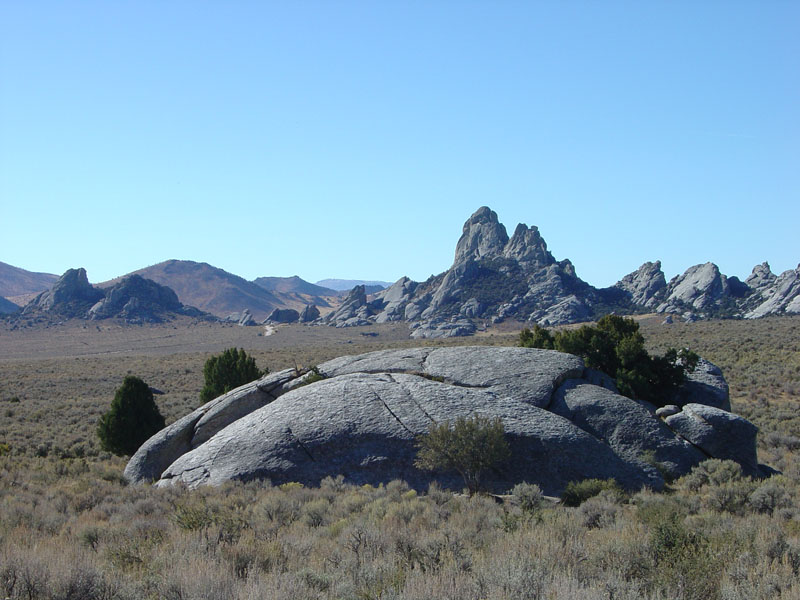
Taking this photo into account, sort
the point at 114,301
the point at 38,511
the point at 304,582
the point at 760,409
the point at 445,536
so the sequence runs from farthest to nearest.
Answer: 1. the point at 114,301
2. the point at 760,409
3. the point at 38,511
4. the point at 445,536
5. the point at 304,582

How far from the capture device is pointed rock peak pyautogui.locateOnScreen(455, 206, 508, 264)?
161250mm

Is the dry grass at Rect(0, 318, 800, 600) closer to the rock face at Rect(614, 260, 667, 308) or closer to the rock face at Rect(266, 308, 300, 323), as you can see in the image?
the rock face at Rect(614, 260, 667, 308)

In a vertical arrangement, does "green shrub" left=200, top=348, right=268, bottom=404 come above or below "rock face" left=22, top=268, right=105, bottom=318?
below

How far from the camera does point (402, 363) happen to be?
73.2 feet

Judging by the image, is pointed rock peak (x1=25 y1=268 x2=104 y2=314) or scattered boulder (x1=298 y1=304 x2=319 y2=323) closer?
pointed rock peak (x1=25 y1=268 x2=104 y2=314)

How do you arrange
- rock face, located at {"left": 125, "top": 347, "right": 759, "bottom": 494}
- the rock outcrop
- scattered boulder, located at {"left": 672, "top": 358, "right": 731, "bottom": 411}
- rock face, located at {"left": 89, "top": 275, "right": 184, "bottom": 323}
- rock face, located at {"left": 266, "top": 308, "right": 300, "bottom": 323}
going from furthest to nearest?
rock face, located at {"left": 266, "top": 308, "right": 300, "bottom": 323} < rock face, located at {"left": 89, "top": 275, "right": 184, "bottom": 323} < the rock outcrop < scattered boulder, located at {"left": 672, "top": 358, "right": 731, "bottom": 411} < rock face, located at {"left": 125, "top": 347, "right": 759, "bottom": 494}

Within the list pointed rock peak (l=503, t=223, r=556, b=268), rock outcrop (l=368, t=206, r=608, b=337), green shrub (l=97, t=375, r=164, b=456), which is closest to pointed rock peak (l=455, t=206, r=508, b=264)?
rock outcrop (l=368, t=206, r=608, b=337)

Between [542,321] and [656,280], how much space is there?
40.7 meters

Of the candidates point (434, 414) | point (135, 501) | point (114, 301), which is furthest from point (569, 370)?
point (114, 301)

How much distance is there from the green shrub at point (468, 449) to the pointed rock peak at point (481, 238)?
140557mm

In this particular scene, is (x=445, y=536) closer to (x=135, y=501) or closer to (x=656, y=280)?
(x=135, y=501)

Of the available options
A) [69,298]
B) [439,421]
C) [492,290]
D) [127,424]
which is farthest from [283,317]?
[439,421]

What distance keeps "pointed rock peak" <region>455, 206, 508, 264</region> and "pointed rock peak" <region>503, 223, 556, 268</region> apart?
3890mm

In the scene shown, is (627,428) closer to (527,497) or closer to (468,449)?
(468,449)
